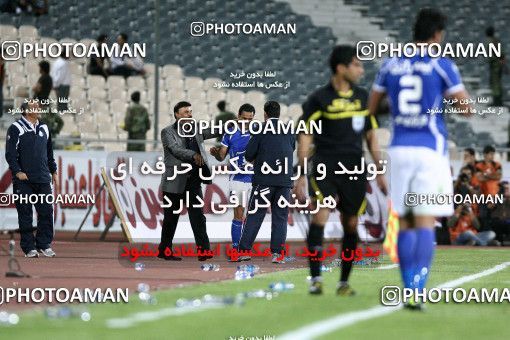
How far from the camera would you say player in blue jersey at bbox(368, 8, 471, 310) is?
30.1 feet

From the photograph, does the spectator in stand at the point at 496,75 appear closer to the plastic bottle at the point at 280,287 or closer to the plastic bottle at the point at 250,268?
the plastic bottle at the point at 250,268

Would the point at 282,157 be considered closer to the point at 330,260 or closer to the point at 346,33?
the point at 330,260

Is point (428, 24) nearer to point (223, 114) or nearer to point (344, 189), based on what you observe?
point (344, 189)

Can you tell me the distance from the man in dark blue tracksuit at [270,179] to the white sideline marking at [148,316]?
21.4ft

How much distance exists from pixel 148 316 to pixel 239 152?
8.14 metres

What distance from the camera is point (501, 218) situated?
22141 mm

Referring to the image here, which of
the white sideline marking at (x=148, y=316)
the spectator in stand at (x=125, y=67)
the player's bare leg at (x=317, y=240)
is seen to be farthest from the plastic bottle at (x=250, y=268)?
the spectator in stand at (x=125, y=67)

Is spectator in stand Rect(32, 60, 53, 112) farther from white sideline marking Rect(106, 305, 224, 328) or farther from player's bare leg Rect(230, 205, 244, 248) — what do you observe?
white sideline marking Rect(106, 305, 224, 328)

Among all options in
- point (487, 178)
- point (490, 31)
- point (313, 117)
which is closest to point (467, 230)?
point (487, 178)

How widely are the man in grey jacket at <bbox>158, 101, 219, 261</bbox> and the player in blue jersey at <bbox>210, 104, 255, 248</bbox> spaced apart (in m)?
0.24

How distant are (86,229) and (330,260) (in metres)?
6.43

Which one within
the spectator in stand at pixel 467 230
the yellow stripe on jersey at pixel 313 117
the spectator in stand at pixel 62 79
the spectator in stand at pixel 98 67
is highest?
the spectator in stand at pixel 98 67

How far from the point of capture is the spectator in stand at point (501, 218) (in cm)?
2206

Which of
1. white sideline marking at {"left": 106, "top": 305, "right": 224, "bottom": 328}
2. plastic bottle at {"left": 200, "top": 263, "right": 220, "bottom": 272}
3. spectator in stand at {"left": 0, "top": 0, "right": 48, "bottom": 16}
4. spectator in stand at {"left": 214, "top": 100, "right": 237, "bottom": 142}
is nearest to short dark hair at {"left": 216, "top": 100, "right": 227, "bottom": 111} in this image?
spectator in stand at {"left": 214, "top": 100, "right": 237, "bottom": 142}
